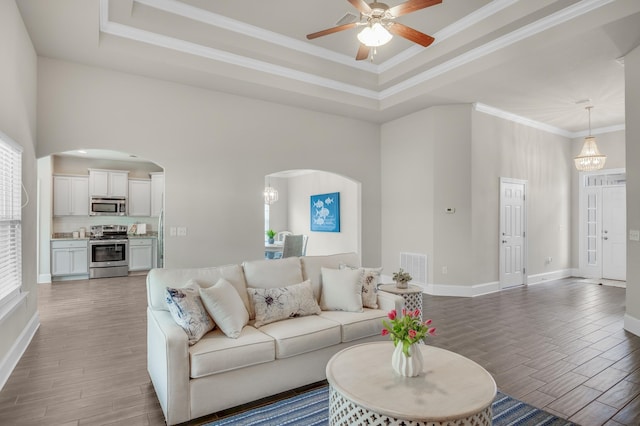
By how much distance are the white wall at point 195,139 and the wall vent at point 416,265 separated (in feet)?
7.15

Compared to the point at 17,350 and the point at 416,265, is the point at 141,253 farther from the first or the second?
the point at 416,265

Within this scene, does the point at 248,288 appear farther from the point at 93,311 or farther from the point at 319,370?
the point at 93,311

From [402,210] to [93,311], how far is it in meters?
5.29

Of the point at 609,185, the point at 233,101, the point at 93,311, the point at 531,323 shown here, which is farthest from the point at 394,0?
the point at 609,185

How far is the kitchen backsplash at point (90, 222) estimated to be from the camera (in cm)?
814

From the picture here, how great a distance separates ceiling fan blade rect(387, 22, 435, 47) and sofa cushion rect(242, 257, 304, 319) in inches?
92.9

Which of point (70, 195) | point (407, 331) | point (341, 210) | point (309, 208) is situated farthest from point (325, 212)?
point (407, 331)

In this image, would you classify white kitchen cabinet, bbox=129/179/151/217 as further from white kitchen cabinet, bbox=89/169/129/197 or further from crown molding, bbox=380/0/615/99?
crown molding, bbox=380/0/615/99

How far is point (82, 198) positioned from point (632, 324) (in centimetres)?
1013

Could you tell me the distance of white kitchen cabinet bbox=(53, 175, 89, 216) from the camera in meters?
7.98

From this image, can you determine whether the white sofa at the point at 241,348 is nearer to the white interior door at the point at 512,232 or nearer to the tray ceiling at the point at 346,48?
the tray ceiling at the point at 346,48

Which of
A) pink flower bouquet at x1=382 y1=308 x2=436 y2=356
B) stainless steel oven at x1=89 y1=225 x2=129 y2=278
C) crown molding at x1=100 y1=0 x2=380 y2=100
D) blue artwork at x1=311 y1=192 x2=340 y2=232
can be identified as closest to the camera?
A: pink flower bouquet at x1=382 y1=308 x2=436 y2=356

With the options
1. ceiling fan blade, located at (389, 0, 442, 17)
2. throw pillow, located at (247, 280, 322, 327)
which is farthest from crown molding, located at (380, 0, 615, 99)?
throw pillow, located at (247, 280, 322, 327)

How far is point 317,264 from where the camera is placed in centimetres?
362
